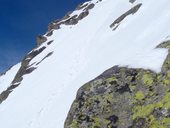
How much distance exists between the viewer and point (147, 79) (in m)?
8.62

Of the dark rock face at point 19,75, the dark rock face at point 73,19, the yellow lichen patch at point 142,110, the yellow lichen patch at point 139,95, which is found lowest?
the yellow lichen patch at point 142,110

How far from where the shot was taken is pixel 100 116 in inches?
338

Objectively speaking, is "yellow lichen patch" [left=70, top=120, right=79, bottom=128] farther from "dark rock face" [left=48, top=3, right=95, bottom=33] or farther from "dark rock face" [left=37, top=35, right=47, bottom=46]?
"dark rock face" [left=37, top=35, right=47, bottom=46]

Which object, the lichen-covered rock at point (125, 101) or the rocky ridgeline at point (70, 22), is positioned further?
the rocky ridgeline at point (70, 22)

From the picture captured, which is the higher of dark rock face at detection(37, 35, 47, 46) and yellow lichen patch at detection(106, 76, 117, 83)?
dark rock face at detection(37, 35, 47, 46)

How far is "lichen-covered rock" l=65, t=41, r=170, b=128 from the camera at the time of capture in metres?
7.91

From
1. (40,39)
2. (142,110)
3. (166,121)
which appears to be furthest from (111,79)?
(40,39)

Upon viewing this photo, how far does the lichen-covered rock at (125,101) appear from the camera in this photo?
25.9ft

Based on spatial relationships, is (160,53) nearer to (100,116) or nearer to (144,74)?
(144,74)

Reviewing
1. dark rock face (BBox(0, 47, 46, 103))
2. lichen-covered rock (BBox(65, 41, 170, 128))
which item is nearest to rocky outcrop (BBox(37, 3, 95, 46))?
dark rock face (BBox(0, 47, 46, 103))

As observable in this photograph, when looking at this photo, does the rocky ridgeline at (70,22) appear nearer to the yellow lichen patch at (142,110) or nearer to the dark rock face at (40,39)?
the dark rock face at (40,39)

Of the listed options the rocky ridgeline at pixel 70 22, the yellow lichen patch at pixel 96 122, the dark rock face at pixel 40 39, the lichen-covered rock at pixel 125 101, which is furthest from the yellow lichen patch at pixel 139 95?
the dark rock face at pixel 40 39

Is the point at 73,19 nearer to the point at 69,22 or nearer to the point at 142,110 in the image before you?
the point at 69,22

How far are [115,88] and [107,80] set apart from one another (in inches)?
15.0
